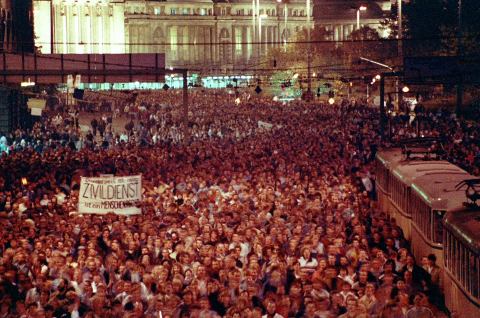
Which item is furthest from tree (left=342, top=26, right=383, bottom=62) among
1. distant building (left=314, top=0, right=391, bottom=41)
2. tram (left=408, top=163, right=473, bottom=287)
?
distant building (left=314, top=0, right=391, bottom=41)

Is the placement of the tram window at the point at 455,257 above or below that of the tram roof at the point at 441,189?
below

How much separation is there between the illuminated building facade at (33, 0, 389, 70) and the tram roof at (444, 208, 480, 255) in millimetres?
135995

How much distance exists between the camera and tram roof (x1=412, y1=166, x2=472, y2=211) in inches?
598

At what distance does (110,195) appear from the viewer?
2064 cm

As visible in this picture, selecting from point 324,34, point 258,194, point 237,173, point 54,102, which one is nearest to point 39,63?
point 237,173

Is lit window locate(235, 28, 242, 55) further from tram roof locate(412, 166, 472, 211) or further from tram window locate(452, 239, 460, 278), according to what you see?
tram window locate(452, 239, 460, 278)

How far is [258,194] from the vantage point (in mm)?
22438

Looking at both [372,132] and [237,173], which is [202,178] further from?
[372,132]

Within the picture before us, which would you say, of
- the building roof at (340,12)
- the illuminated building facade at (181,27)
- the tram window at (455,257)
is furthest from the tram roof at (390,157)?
the building roof at (340,12)

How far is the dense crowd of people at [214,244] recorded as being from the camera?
12953 mm

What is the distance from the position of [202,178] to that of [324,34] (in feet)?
390

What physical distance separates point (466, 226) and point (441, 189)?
343cm

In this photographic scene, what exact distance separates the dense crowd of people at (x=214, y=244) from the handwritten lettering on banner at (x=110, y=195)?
0.27 meters

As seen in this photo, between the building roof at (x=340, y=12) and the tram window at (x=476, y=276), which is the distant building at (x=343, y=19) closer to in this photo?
the building roof at (x=340, y=12)
